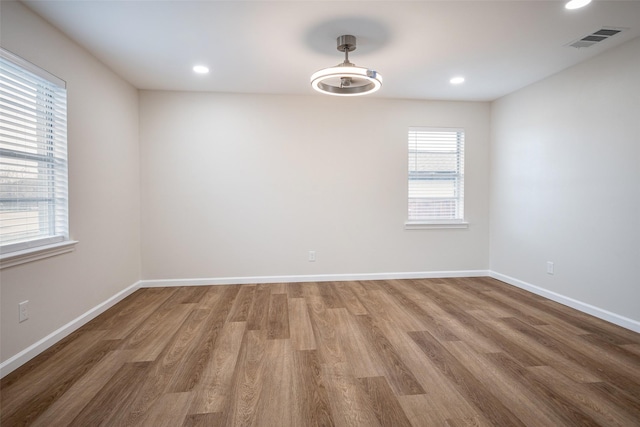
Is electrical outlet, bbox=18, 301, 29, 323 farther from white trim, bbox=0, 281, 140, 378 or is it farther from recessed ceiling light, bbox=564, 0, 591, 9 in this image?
recessed ceiling light, bbox=564, 0, 591, 9

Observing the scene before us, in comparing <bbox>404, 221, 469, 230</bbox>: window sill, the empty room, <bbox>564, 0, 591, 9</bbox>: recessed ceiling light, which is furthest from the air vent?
<bbox>404, 221, 469, 230</bbox>: window sill

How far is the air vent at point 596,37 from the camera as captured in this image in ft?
8.34

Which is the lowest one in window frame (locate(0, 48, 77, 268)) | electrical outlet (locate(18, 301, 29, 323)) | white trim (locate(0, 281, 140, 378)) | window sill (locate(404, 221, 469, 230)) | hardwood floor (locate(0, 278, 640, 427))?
hardwood floor (locate(0, 278, 640, 427))

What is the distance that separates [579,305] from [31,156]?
16.7 ft

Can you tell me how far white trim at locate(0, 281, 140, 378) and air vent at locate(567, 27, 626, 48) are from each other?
16.3ft

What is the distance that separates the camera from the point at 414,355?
2275mm

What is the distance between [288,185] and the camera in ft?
13.9

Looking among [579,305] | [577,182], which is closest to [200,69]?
[577,182]

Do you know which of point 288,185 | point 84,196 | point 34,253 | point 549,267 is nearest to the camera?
point 34,253

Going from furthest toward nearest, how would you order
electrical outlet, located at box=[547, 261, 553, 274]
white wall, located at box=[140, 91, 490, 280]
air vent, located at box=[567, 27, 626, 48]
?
white wall, located at box=[140, 91, 490, 280] → electrical outlet, located at box=[547, 261, 553, 274] → air vent, located at box=[567, 27, 626, 48]

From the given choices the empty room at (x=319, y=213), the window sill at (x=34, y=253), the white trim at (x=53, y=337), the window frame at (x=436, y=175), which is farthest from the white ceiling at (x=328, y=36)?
the white trim at (x=53, y=337)

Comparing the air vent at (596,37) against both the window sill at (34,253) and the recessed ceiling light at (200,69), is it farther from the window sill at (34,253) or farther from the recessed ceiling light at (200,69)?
the window sill at (34,253)

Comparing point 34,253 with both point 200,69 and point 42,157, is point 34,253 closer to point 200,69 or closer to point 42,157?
point 42,157

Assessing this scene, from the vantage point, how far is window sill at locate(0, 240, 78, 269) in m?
2.02
